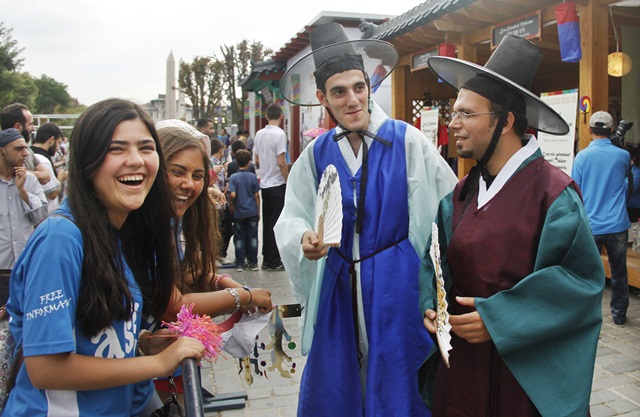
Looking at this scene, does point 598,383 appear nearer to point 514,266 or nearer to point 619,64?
point 514,266

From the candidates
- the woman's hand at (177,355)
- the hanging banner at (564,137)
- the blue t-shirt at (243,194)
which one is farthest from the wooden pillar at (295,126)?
the woman's hand at (177,355)

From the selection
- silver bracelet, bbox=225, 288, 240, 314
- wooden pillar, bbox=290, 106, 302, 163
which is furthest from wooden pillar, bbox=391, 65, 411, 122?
silver bracelet, bbox=225, 288, 240, 314

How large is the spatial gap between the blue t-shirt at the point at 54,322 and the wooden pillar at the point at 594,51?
18.3 feet

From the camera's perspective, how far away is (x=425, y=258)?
2168 mm

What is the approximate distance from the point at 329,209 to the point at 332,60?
71 cm

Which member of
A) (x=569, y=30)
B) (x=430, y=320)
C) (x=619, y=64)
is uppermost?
(x=569, y=30)

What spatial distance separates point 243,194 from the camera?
7.57 m

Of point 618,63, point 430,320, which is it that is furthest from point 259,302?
point 618,63

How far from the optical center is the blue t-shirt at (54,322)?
4.09ft

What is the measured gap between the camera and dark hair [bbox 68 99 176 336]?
4.42 ft

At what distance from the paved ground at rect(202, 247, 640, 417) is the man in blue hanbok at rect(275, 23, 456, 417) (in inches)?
34.2

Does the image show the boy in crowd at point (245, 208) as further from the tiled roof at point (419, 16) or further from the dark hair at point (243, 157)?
the tiled roof at point (419, 16)

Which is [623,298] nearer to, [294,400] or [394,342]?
[294,400]

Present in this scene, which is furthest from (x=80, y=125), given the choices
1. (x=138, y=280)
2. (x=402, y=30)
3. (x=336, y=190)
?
(x=402, y=30)
